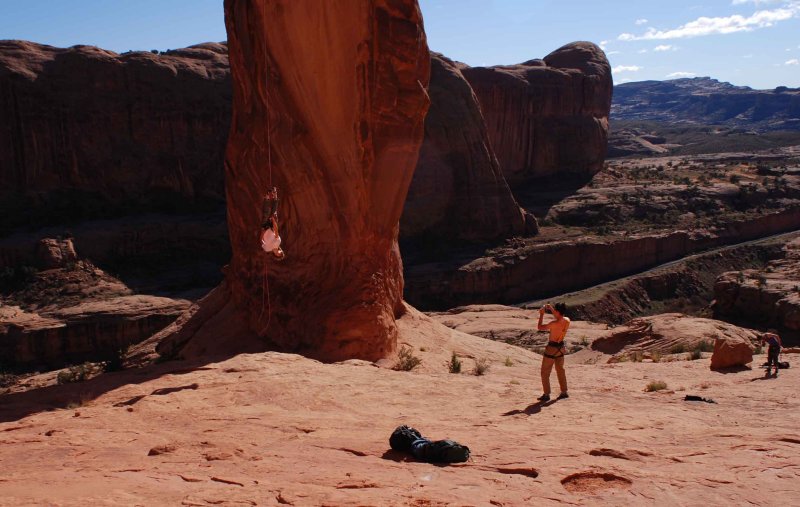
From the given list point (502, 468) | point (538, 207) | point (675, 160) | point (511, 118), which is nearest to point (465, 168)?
point (538, 207)

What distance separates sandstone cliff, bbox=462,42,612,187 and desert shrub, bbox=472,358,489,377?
144 feet

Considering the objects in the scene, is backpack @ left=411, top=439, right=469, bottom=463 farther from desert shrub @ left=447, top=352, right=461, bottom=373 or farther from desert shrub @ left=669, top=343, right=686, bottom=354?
desert shrub @ left=669, top=343, right=686, bottom=354

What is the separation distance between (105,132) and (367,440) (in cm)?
3824

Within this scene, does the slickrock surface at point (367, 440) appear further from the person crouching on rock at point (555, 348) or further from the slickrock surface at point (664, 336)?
the slickrock surface at point (664, 336)

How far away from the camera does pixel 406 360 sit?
47.5 feet

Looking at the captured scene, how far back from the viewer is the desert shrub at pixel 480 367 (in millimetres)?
13571

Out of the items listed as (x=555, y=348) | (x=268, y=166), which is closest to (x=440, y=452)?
(x=555, y=348)

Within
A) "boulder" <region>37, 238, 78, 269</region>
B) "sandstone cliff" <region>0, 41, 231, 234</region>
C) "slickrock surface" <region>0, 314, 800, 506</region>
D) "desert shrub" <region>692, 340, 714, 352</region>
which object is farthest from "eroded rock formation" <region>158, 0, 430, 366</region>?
"sandstone cliff" <region>0, 41, 231, 234</region>

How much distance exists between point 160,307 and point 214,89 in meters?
17.5

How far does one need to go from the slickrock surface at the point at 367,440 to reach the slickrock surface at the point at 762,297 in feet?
73.4

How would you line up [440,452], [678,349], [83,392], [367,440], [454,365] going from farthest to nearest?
[678,349] → [454,365] → [83,392] → [367,440] → [440,452]

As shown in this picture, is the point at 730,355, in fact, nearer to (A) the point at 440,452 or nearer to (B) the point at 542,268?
(A) the point at 440,452

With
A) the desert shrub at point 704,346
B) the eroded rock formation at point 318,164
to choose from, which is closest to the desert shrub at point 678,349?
the desert shrub at point 704,346

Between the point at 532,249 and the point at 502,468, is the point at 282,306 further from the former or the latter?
the point at 532,249
